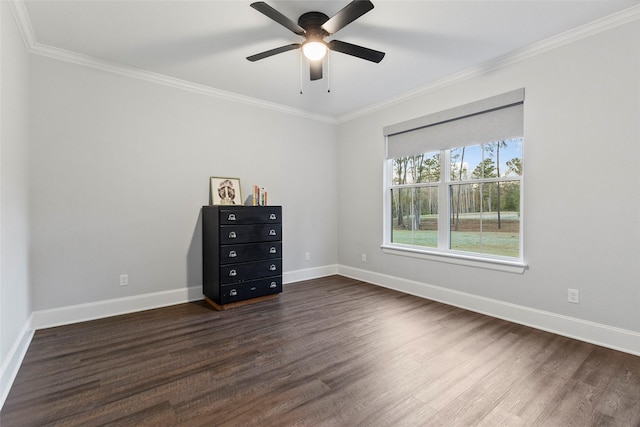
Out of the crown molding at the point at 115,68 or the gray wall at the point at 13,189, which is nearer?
the gray wall at the point at 13,189

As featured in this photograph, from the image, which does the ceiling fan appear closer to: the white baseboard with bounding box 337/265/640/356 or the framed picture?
the framed picture

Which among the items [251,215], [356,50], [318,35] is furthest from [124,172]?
[356,50]

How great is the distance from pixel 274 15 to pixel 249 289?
2604mm

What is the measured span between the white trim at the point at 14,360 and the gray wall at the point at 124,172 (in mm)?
376

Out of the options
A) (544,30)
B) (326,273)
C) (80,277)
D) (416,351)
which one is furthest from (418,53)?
(80,277)

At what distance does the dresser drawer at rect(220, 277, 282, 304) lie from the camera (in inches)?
124

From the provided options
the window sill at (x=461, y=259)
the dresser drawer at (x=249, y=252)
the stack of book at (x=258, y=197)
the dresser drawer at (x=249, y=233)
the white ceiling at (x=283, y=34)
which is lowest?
the window sill at (x=461, y=259)

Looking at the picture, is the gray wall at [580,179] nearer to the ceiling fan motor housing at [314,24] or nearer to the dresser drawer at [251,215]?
the ceiling fan motor housing at [314,24]

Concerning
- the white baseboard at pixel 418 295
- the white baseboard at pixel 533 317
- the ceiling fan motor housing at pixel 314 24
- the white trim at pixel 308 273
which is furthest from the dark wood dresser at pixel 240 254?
the ceiling fan motor housing at pixel 314 24

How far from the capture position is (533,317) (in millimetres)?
2693

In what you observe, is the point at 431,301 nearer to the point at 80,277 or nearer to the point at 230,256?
the point at 230,256

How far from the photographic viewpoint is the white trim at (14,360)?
172 cm

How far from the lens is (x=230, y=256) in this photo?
320 cm

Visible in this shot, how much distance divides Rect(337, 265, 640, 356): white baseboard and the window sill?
33 cm
